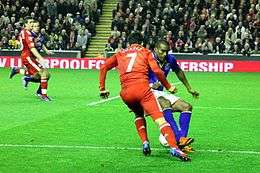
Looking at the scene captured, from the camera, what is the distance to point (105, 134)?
12.4 m

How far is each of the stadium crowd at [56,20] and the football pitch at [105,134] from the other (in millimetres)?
13497

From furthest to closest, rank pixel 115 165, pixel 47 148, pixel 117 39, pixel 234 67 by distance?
1. pixel 117 39
2. pixel 234 67
3. pixel 47 148
4. pixel 115 165

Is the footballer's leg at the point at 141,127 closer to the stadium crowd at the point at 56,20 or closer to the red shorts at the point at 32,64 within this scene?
the red shorts at the point at 32,64

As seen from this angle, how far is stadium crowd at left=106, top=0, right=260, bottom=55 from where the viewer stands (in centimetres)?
3353

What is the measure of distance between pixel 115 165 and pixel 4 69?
23.8m

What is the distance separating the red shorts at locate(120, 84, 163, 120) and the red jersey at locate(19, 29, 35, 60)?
8.18m

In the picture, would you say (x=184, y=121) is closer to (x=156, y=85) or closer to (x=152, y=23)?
(x=156, y=85)

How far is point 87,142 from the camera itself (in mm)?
11430

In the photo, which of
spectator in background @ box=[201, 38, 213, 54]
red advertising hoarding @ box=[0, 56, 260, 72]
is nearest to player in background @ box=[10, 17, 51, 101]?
red advertising hoarding @ box=[0, 56, 260, 72]

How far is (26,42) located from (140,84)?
337 inches

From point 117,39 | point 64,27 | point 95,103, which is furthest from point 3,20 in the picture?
point 95,103

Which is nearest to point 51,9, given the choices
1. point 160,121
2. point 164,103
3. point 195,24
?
point 195,24

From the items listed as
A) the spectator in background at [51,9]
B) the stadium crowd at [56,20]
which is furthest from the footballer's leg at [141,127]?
the spectator in background at [51,9]

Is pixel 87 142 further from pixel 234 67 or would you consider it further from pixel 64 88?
pixel 234 67
